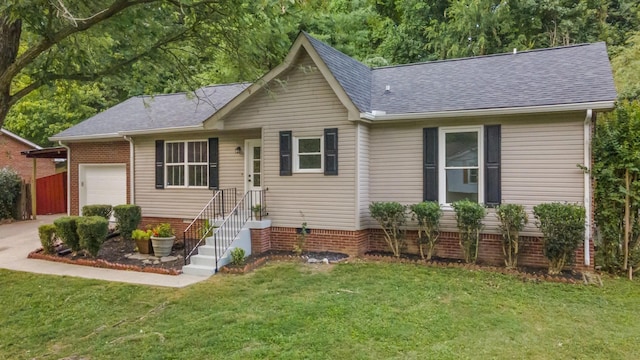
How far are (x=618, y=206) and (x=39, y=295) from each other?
10740mm

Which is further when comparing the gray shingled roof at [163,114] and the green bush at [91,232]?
the gray shingled roof at [163,114]

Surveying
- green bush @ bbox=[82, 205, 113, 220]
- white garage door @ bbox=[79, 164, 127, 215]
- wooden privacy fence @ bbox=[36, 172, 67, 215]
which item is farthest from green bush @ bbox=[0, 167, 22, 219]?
green bush @ bbox=[82, 205, 113, 220]

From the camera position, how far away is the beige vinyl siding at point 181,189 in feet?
A: 36.0

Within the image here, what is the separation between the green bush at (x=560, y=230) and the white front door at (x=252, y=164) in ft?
21.3

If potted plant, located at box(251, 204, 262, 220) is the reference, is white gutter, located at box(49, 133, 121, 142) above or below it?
above

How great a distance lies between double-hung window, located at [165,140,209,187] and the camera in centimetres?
1152

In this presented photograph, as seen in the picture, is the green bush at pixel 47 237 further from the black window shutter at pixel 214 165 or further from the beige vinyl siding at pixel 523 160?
the beige vinyl siding at pixel 523 160

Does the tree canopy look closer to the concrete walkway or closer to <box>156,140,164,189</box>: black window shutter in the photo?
<box>156,140,164,189</box>: black window shutter

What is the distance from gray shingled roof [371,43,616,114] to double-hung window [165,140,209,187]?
198 inches

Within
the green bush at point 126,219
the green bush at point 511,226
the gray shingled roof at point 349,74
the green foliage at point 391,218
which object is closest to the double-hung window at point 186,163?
the green bush at point 126,219

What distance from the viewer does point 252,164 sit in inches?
428

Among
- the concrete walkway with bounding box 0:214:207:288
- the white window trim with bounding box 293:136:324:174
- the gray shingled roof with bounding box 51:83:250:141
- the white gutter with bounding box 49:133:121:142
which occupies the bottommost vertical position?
the concrete walkway with bounding box 0:214:207:288

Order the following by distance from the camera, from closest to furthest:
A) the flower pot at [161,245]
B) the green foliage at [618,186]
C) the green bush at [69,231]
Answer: the green foliage at [618,186] < the green bush at [69,231] < the flower pot at [161,245]

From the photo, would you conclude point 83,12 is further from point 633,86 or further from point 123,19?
point 633,86
